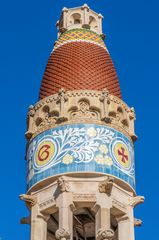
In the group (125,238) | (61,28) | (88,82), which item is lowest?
(125,238)

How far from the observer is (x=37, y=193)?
32.1 m

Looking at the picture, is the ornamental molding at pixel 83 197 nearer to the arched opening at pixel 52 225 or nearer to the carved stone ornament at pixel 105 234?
the carved stone ornament at pixel 105 234

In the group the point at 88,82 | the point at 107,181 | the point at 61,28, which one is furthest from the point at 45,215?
the point at 61,28

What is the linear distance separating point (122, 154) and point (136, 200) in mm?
1985

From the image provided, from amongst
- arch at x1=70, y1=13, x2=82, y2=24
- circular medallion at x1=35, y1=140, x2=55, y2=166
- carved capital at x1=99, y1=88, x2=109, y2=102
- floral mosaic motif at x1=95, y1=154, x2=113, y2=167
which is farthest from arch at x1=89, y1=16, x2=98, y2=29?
floral mosaic motif at x1=95, y1=154, x2=113, y2=167

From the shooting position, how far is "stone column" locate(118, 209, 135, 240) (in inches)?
1232

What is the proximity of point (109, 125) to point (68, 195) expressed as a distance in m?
3.84

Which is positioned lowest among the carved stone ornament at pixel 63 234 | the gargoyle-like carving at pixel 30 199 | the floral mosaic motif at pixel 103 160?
the carved stone ornament at pixel 63 234

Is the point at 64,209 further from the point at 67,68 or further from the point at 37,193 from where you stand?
the point at 67,68

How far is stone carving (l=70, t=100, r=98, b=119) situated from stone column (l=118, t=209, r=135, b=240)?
170 inches

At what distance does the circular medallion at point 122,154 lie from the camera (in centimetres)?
3257

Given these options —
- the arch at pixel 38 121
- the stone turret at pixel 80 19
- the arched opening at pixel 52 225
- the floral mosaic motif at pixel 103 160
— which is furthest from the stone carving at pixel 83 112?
the stone turret at pixel 80 19

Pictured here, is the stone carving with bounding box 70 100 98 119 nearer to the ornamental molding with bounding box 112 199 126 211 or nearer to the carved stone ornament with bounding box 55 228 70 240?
the ornamental molding with bounding box 112 199 126 211

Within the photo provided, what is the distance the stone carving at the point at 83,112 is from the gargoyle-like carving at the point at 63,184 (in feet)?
10.4
